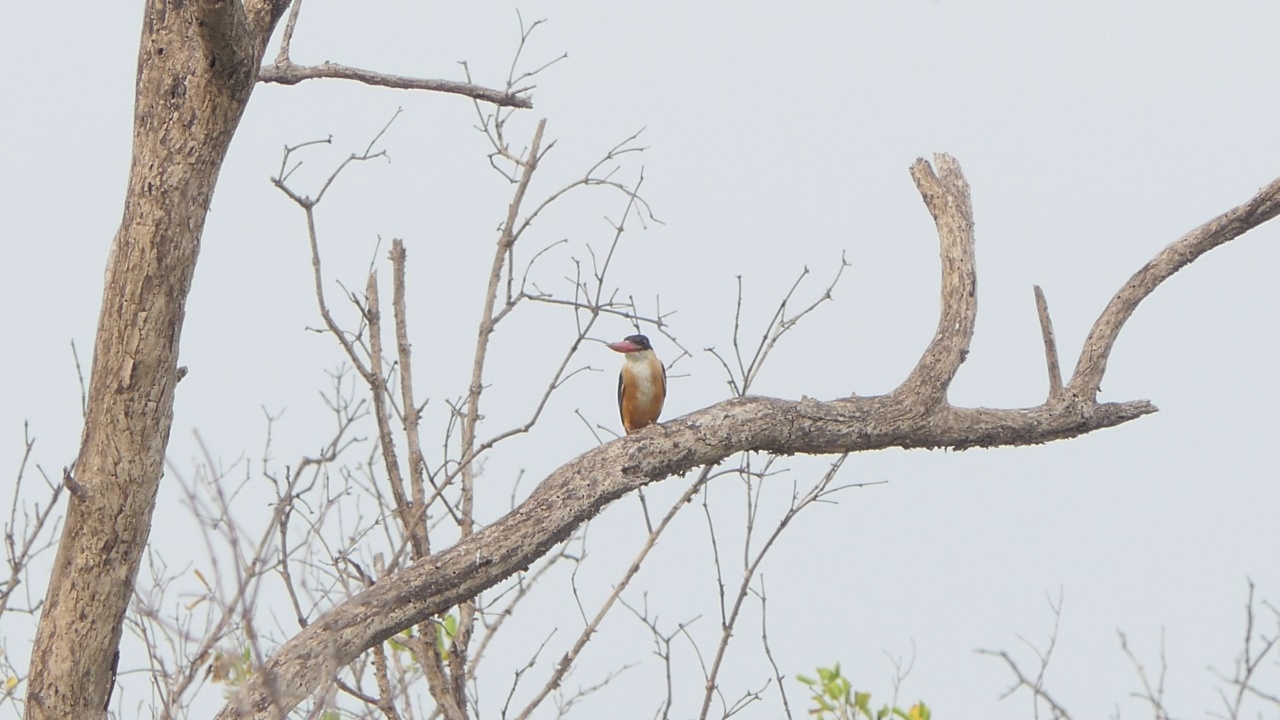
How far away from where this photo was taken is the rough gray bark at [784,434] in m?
2.78

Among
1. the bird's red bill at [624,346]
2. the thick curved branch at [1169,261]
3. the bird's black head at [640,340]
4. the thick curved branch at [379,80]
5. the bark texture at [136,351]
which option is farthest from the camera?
the bird's black head at [640,340]

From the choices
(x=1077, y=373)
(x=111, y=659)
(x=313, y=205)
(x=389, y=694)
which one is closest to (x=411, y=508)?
(x=389, y=694)

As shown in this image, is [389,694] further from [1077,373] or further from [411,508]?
[1077,373]

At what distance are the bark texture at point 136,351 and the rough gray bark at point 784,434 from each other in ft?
1.45

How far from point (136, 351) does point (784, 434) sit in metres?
1.53

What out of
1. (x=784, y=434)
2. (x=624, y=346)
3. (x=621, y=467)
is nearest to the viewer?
(x=621, y=467)

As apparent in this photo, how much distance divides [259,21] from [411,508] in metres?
1.68

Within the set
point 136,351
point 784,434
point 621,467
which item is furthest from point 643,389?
point 136,351

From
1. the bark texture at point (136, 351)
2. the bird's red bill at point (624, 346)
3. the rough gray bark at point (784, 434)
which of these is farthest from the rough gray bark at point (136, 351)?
the bird's red bill at point (624, 346)

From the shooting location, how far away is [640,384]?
5.07 meters

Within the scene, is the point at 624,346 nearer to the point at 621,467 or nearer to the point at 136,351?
the point at 621,467

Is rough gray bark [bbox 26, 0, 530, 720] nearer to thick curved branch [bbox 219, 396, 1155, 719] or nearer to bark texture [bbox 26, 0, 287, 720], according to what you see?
bark texture [bbox 26, 0, 287, 720]

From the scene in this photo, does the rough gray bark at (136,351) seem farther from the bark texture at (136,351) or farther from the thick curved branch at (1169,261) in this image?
the thick curved branch at (1169,261)

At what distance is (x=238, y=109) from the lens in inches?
115
